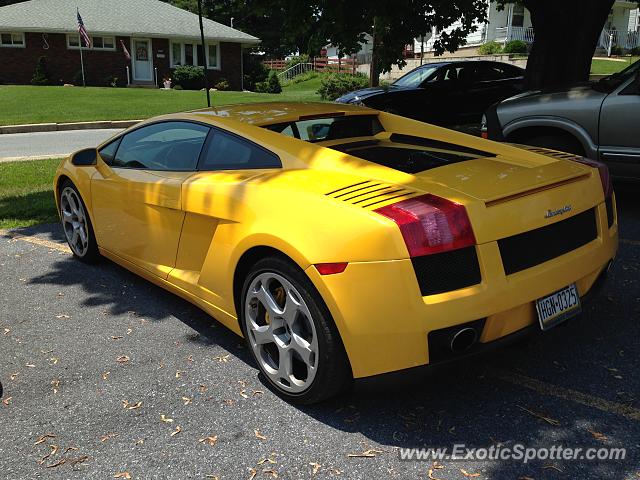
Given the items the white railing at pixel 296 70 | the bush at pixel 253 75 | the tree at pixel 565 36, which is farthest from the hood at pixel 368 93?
the white railing at pixel 296 70

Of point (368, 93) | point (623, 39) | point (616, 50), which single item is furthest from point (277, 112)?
point (623, 39)

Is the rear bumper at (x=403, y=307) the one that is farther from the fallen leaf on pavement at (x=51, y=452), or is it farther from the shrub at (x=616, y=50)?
the shrub at (x=616, y=50)

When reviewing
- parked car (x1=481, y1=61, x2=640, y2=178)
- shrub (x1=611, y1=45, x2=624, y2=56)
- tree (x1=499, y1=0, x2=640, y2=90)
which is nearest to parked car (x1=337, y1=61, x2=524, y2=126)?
tree (x1=499, y1=0, x2=640, y2=90)

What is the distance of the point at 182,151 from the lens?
400cm

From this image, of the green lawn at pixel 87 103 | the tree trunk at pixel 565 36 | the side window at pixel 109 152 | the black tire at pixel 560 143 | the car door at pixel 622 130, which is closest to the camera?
the side window at pixel 109 152

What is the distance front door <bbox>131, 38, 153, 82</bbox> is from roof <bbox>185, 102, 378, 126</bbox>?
32.3 meters

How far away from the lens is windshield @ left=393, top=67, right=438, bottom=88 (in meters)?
13.1

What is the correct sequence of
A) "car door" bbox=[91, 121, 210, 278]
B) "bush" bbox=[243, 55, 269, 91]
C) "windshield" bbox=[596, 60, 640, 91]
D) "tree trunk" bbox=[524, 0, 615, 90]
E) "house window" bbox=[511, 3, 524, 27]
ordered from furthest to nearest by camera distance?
"house window" bbox=[511, 3, 524, 27] < "bush" bbox=[243, 55, 269, 91] < "tree trunk" bbox=[524, 0, 615, 90] < "windshield" bbox=[596, 60, 640, 91] < "car door" bbox=[91, 121, 210, 278]

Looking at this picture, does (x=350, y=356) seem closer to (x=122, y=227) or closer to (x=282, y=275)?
(x=282, y=275)

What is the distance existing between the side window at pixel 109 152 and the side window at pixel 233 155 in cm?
126

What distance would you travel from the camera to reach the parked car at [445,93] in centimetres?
1261

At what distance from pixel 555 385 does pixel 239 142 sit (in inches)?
86.8

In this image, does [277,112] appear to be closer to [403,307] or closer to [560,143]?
[403,307]

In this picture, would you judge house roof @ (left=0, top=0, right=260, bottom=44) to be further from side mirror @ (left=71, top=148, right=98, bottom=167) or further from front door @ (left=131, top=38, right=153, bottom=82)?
side mirror @ (left=71, top=148, right=98, bottom=167)
